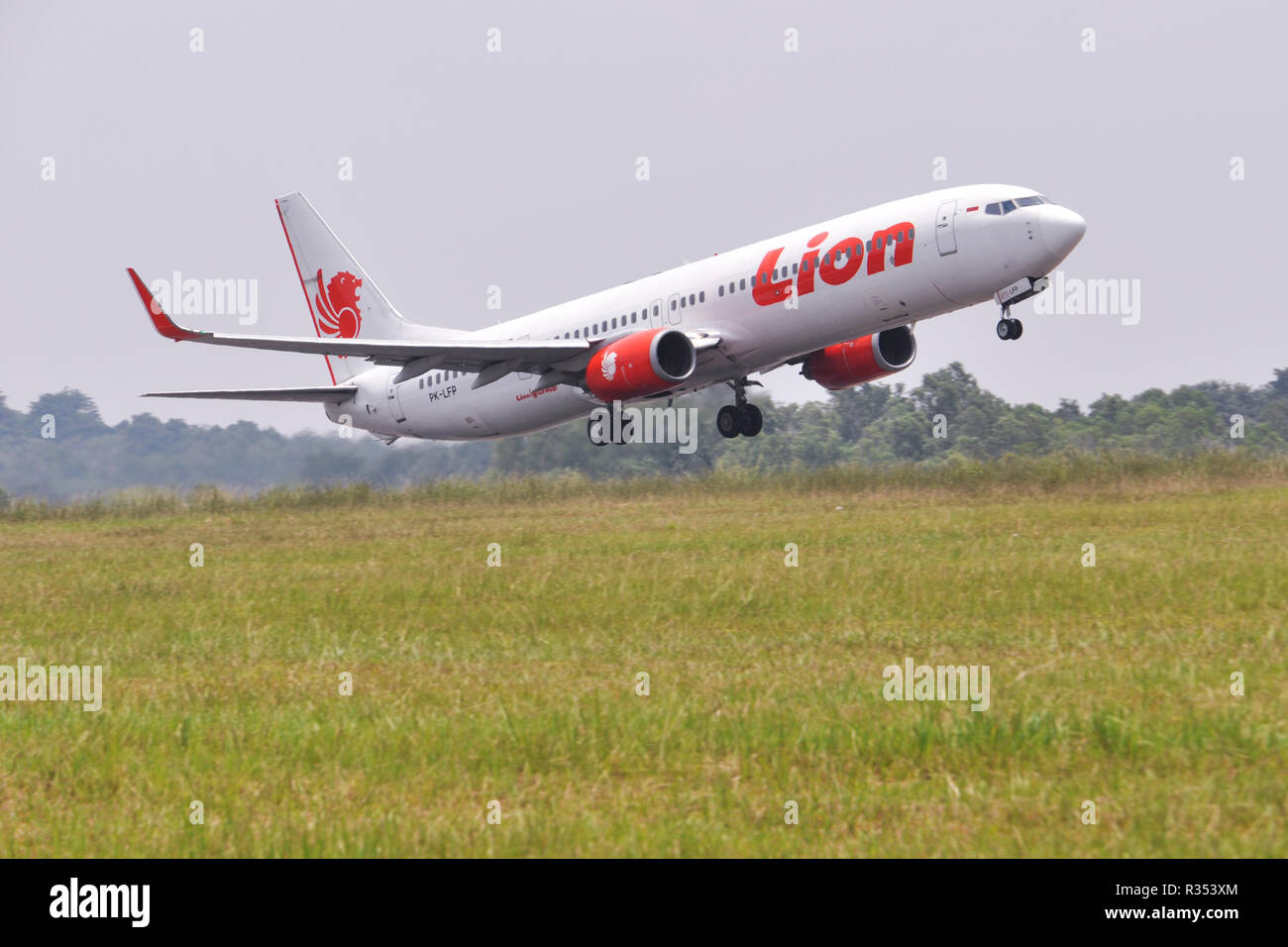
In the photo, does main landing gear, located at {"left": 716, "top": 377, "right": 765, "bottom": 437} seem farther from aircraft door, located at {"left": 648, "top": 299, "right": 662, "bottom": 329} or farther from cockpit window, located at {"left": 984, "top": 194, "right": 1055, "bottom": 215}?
cockpit window, located at {"left": 984, "top": 194, "right": 1055, "bottom": 215}

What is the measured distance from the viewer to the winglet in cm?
2662

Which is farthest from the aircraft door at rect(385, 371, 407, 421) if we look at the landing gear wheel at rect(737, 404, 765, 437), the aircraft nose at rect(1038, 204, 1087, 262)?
the aircraft nose at rect(1038, 204, 1087, 262)

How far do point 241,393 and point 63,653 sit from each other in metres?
29.0

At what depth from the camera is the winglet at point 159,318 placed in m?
26.6

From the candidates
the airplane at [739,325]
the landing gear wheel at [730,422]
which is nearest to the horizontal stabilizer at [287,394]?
the airplane at [739,325]

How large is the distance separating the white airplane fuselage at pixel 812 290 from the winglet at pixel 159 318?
1057cm

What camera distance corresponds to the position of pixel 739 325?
105ft

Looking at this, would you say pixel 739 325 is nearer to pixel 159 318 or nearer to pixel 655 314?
pixel 655 314

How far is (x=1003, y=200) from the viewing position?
28.4 meters

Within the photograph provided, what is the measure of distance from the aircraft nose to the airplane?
0.03 m

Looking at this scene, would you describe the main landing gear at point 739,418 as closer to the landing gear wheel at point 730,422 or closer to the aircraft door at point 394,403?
the landing gear wheel at point 730,422

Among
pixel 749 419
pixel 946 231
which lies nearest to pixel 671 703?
pixel 946 231
